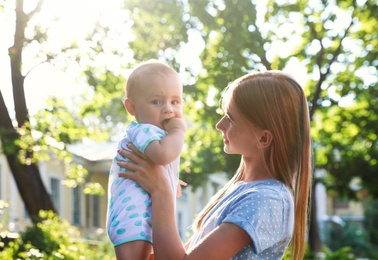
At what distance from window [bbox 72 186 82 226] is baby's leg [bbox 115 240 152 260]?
3054 centimetres

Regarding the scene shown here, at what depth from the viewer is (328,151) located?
26.4m

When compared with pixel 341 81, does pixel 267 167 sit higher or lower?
higher

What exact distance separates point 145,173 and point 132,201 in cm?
13

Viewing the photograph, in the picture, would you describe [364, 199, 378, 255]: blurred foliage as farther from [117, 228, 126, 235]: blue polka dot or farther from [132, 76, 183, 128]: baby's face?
[117, 228, 126, 235]: blue polka dot

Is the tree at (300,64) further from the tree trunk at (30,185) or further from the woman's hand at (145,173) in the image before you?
the woman's hand at (145,173)

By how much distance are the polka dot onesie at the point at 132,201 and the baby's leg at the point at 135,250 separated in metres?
0.02

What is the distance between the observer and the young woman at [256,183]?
3.11m

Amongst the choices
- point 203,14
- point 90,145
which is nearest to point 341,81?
point 203,14

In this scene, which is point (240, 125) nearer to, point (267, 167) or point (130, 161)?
point (267, 167)

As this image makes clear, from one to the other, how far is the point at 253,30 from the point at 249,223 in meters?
14.9

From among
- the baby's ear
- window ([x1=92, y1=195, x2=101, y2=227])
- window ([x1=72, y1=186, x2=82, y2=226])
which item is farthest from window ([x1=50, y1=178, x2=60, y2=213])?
the baby's ear

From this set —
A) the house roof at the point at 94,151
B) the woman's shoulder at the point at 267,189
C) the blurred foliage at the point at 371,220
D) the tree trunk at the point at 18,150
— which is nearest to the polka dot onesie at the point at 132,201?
the woman's shoulder at the point at 267,189

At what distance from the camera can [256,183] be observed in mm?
3271

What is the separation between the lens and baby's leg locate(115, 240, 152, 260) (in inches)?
129
